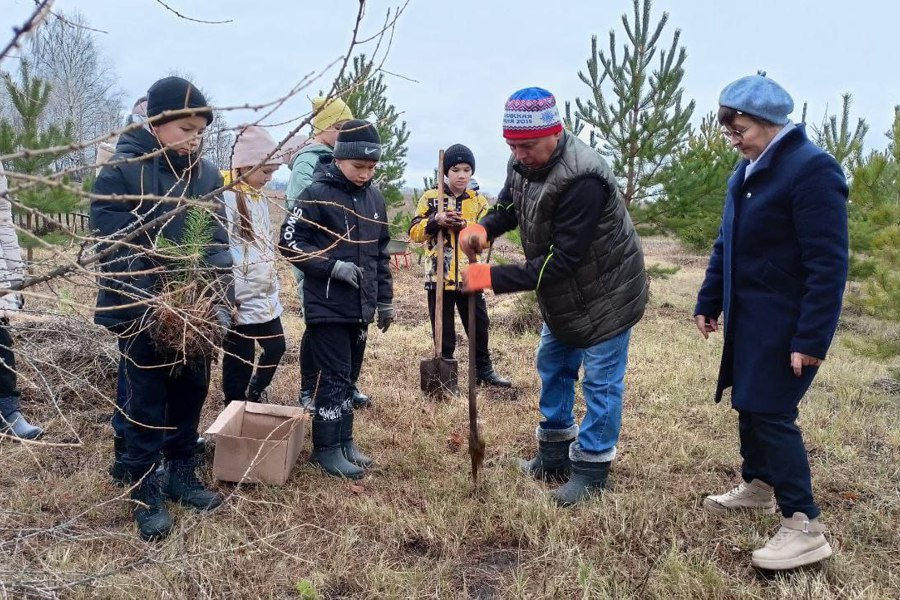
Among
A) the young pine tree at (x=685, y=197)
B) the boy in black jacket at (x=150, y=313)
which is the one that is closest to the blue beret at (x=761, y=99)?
the boy in black jacket at (x=150, y=313)

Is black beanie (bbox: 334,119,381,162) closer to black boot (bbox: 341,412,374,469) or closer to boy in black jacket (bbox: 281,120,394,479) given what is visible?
boy in black jacket (bbox: 281,120,394,479)

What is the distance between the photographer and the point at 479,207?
15.8ft

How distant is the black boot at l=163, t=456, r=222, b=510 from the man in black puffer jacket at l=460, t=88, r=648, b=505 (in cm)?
144

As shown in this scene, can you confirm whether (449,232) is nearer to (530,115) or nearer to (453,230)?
(453,230)

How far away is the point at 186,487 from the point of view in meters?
2.90

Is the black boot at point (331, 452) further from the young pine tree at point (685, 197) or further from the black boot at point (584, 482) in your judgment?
the young pine tree at point (685, 197)

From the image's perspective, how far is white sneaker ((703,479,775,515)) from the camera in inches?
113

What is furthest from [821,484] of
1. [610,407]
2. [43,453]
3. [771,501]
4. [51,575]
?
[43,453]

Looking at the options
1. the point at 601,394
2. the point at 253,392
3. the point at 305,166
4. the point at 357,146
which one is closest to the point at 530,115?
the point at 357,146

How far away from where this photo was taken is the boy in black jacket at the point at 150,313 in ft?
7.98

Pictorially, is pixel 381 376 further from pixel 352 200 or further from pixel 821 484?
pixel 821 484

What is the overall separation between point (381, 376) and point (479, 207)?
1467 mm

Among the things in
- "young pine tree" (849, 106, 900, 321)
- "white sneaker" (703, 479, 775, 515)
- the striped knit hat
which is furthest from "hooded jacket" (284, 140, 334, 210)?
"young pine tree" (849, 106, 900, 321)

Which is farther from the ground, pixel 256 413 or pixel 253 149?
pixel 253 149
